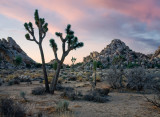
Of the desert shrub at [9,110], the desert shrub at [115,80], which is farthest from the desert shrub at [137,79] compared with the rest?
the desert shrub at [9,110]

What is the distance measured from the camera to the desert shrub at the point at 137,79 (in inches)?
693

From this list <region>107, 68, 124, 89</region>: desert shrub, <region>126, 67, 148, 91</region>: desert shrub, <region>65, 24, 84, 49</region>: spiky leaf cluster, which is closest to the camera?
<region>65, 24, 84, 49</region>: spiky leaf cluster

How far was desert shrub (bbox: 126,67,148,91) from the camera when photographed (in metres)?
17.6

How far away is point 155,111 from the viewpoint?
9.87m

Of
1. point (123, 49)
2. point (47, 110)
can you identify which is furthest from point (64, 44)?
point (123, 49)

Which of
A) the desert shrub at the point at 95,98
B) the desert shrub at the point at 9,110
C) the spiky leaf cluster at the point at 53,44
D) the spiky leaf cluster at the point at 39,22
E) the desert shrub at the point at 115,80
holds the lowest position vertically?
the desert shrub at the point at 95,98

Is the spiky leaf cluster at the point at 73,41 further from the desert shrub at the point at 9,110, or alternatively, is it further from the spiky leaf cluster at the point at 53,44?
the desert shrub at the point at 9,110

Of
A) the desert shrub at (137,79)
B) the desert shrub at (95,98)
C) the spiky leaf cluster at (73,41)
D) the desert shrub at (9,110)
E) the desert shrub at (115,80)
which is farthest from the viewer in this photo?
the desert shrub at (115,80)

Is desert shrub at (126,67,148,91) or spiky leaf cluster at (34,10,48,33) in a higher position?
spiky leaf cluster at (34,10,48,33)

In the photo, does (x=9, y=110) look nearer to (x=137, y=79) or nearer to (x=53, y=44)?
(x=53, y=44)

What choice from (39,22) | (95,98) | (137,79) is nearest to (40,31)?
(39,22)

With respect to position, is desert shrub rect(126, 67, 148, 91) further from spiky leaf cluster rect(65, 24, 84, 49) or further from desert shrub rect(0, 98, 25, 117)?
desert shrub rect(0, 98, 25, 117)

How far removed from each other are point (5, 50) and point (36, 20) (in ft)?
21.0

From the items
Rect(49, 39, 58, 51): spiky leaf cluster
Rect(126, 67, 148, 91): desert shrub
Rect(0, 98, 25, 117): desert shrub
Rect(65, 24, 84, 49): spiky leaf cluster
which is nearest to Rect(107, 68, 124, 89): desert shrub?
Rect(126, 67, 148, 91): desert shrub
